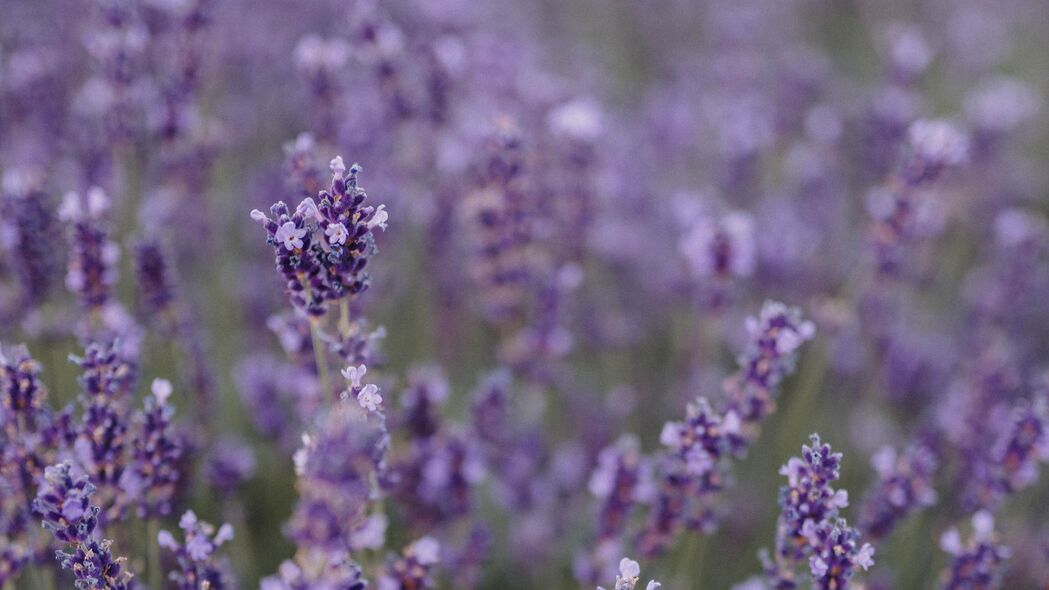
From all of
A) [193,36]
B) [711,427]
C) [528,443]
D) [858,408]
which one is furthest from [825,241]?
[193,36]

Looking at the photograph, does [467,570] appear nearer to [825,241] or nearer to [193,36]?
[193,36]

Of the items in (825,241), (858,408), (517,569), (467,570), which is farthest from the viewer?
(825,241)

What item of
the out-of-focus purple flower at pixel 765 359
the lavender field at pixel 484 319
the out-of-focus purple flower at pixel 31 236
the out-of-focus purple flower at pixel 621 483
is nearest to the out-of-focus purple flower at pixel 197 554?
the lavender field at pixel 484 319

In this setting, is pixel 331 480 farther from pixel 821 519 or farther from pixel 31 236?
pixel 31 236

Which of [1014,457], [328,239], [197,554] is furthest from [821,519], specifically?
[197,554]

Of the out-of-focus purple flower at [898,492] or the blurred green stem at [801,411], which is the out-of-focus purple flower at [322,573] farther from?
the blurred green stem at [801,411]
